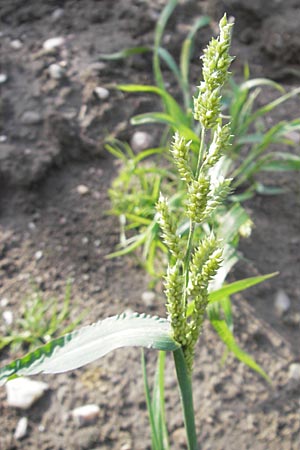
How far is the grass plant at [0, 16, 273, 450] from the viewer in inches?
24.3

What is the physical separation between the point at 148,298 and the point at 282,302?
432 millimetres

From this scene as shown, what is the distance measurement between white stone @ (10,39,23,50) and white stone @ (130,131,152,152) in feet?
2.71

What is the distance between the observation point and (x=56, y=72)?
2.39m

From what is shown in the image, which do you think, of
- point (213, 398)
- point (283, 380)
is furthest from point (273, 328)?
point (213, 398)

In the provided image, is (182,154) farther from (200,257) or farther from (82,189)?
(82,189)

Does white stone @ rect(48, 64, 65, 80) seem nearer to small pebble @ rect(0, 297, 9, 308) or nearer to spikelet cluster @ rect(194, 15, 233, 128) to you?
small pebble @ rect(0, 297, 9, 308)

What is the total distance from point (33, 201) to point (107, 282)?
45 cm

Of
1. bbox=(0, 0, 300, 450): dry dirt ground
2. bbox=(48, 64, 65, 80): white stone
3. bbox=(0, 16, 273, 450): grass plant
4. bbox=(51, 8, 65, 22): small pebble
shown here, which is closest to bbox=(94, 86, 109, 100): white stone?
bbox=(0, 0, 300, 450): dry dirt ground

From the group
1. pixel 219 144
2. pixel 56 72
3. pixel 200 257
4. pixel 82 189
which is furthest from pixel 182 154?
pixel 56 72

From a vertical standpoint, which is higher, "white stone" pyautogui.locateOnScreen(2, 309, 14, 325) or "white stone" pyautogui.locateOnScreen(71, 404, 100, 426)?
"white stone" pyautogui.locateOnScreen(2, 309, 14, 325)

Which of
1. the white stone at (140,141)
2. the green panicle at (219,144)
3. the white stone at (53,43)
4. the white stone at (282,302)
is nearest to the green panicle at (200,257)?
the green panicle at (219,144)

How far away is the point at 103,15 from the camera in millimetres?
2768

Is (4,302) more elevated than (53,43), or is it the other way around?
(53,43)

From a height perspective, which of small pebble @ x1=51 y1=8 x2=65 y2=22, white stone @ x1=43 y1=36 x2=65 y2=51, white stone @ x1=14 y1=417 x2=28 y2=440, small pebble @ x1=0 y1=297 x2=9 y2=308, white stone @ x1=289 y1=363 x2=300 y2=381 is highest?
small pebble @ x1=51 y1=8 x2=65 y2=22
